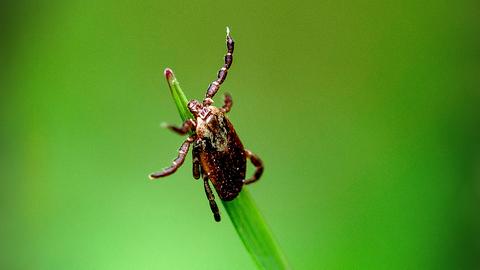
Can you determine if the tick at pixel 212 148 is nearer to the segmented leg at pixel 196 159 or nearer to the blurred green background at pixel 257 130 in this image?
the segmented leg at pixel 196 159

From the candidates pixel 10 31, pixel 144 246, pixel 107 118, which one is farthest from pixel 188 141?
pixel 10 31

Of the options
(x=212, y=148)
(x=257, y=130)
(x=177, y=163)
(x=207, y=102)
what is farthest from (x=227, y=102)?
(x=257, y=130)

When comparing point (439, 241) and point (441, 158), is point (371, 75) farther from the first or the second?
point (439, 241)

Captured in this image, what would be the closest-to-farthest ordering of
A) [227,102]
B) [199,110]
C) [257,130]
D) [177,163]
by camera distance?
[177,163] < [199,110] < [227,102] < [257,130]

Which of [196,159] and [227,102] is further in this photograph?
[227,102]

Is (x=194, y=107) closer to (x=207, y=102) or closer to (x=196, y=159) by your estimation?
(x=207, y=102)

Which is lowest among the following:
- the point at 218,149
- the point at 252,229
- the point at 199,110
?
the point at 252,229
